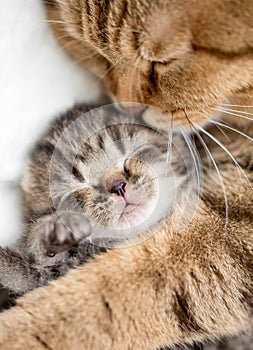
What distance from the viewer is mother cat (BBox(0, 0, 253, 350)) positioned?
1033 mm

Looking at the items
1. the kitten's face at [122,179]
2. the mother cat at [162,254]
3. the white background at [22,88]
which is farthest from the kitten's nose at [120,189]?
the white background at [22,88]

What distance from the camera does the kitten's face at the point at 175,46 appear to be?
99cm

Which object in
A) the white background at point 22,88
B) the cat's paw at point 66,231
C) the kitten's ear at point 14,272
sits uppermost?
the white background at point 22,88

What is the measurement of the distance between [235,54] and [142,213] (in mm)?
416

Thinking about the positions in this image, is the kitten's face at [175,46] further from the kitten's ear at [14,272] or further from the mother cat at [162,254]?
the kitten's ear at [14,272]

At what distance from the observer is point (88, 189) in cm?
130

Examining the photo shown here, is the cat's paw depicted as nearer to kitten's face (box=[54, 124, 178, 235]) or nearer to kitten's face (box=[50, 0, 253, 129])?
kitten's face (box=[54, 124, 178, 235])

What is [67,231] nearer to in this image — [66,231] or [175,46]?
[66,231]

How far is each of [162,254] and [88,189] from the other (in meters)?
0.24

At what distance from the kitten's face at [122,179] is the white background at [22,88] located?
0.47 ft

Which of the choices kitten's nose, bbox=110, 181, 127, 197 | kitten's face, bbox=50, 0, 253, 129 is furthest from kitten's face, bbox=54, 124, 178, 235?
kitten's face, bbox=50, 0, 253, 129

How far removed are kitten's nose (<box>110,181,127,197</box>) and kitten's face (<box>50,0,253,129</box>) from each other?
16 centimetres

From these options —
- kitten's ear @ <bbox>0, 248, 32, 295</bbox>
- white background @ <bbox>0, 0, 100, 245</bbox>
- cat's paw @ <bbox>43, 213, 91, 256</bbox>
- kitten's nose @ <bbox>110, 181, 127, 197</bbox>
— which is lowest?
kitten's ear @ <bbox>0, 248, 32, 295</bbox>

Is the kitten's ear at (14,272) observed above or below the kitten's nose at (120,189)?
below
